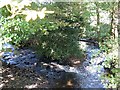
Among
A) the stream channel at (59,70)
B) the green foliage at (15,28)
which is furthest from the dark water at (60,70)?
the green foliage at (15,28)

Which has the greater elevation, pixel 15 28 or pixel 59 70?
pixel 15 28

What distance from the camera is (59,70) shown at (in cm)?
262

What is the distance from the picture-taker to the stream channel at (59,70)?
240 centimetres

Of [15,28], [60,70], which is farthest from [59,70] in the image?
[15,28]

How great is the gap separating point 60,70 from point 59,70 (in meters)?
0.01

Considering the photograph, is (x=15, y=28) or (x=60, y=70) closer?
(x=15, y=28)

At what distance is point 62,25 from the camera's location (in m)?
2.38

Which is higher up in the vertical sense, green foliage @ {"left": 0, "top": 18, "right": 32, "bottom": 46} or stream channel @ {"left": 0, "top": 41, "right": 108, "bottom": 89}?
green foliage @ {"left": 0, "top": 18, "right": 32, "bottom": 46}

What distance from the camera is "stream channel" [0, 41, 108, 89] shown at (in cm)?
240

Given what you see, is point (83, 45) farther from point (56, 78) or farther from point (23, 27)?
point (23, 27)

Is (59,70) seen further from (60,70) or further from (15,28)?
(15,28)

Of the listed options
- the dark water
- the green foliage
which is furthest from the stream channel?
the green foliage

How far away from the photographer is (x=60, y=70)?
8.59 feet

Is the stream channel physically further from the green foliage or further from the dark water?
the green foliage
